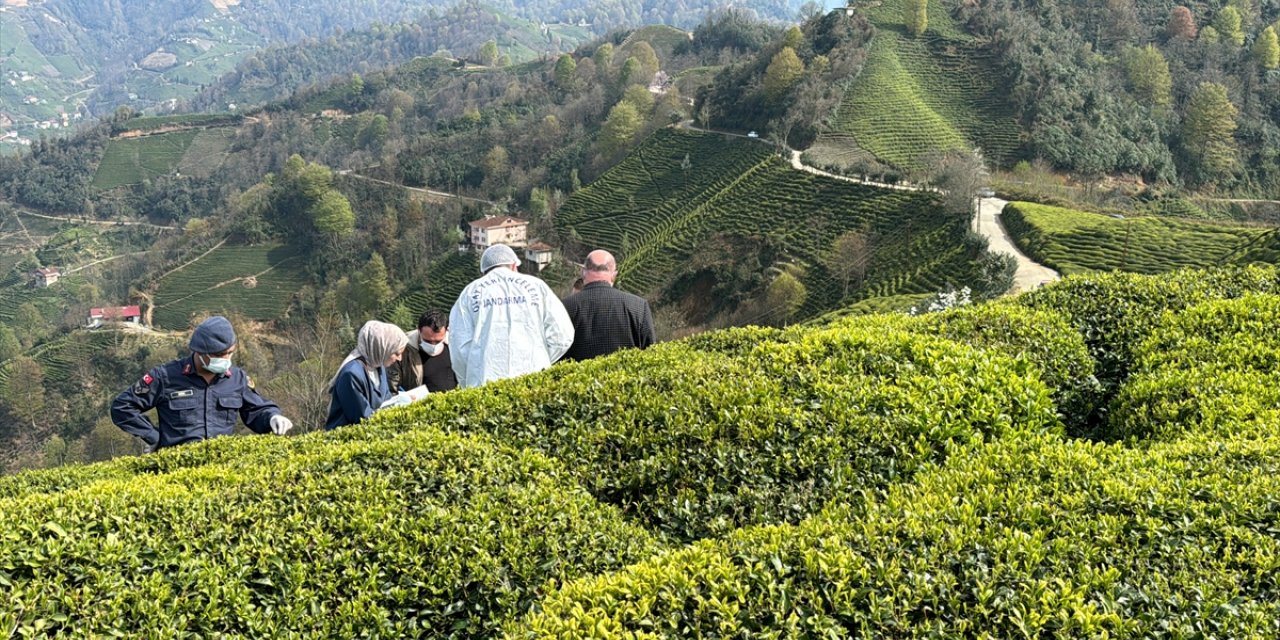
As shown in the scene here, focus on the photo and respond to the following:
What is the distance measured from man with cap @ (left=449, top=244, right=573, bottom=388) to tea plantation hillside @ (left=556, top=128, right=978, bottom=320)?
70.9 ft

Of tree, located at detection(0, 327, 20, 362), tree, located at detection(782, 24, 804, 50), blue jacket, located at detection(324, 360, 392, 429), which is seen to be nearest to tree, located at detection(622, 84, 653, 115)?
tree, located at detection(782, 24, 804, 50)

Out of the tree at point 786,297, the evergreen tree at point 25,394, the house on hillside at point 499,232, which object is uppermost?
the tree at point 786,297

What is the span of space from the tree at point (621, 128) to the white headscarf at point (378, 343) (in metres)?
53.5

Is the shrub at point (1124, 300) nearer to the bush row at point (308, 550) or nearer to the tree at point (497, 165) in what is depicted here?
the bush row at point (308, 550)

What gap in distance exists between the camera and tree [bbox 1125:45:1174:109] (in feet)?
146

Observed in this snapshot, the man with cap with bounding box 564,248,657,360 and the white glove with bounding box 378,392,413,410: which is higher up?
the man with cap with bounding box 564,248,657,360

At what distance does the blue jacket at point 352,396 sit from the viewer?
569 cm

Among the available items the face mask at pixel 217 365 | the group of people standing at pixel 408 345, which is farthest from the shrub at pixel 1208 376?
the face mask at pixel 217 365

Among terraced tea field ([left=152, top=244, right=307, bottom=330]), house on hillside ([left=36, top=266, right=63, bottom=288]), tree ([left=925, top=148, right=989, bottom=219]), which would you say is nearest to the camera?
tree ([left=925, top=148, right=989, bottom=219])

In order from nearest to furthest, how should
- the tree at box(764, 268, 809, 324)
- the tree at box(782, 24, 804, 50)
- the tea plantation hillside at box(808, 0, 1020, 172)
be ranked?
1. the tree at box(764, 268, 809, 324)
2. the tea plantation hillside at box(808, 0, 1020, 172)
3. the tree at box(782, 24, 804, 50)

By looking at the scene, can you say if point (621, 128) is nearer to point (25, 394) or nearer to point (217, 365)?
point (25, 394)

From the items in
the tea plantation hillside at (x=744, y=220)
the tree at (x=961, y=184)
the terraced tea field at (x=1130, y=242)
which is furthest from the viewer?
the tree at (x=961, y=184)

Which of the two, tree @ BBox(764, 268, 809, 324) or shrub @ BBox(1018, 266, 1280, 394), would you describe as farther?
tree @ BBox(764, 268, 809, 324)

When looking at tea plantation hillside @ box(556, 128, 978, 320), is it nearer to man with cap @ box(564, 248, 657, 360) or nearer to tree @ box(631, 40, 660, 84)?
man with cap @ box(564, 248, 657, 360)
